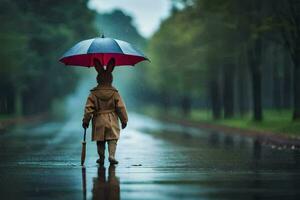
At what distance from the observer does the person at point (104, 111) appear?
49.8ft

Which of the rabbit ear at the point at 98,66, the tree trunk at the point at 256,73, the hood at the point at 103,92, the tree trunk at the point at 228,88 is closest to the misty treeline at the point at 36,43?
the tree trunk at the point at 228,88

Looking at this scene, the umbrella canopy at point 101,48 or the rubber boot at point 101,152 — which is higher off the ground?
the umbrella canopy at point 101,48

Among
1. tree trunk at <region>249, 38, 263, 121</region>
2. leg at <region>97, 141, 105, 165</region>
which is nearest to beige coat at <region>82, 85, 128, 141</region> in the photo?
leg at <region>97, 141, 105, 165</region>

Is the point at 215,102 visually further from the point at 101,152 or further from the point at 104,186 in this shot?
the point at 104,186

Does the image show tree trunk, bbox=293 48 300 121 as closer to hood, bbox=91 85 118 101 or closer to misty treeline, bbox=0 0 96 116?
misty treeline, bbox=0 0 96 116

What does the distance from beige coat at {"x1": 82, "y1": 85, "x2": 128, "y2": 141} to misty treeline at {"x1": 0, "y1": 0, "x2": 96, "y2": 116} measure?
864 inches

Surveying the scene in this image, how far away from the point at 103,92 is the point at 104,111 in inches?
15.5

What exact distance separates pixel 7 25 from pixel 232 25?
15.1 m

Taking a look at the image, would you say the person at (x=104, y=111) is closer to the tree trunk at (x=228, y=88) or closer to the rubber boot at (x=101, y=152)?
the rubber boot at (x=101, y=152)

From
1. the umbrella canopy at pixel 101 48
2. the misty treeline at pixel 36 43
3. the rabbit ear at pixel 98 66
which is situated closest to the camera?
the umbrella canopy at pixel 101 48

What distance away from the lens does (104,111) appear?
1536 cm

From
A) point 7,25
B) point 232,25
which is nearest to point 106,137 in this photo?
point 232,25

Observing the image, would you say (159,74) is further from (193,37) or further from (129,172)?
(129,172)

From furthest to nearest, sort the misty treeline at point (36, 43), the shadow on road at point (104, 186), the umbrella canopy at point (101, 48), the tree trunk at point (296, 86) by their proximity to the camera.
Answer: the misty treeline at point (36, 43)
the tree trunk at point (296, 86)
the umbrella canopy at point (101, 48)
the shadow on road at point (104, 186)
